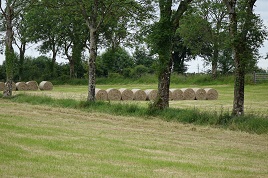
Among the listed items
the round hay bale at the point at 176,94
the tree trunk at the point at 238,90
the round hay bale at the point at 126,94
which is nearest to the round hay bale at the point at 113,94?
the round hay bale at the point at 126,94

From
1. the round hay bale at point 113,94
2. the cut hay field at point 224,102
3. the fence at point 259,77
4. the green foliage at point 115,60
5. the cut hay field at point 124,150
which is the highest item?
the green foliage at point 115,60

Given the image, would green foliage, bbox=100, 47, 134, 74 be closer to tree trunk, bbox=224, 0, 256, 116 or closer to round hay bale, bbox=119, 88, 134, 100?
round hay bale, bbox=119, 88, 134, 100

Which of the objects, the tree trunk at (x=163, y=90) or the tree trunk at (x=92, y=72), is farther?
the tree trunk at (x=92, y=72)

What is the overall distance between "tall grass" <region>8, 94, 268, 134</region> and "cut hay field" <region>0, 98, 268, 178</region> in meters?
0.85

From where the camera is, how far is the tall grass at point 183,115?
1769 cm

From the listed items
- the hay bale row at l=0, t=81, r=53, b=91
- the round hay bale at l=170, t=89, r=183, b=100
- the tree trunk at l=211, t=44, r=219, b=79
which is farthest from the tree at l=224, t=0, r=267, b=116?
the tree trunk at l=211, t=44, r=219, b=79

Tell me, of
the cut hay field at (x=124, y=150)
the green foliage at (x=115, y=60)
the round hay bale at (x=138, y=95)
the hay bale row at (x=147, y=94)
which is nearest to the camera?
the cut hay field at (x=124, y=150)

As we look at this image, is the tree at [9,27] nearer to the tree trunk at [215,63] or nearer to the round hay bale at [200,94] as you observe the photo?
the round hay bale at [200,94]

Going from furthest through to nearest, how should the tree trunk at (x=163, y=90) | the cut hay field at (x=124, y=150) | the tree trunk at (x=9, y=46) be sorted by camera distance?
the tree trunk at (x=9, y=46)
the tree trunk at (x=163, y=90)
the cut hay field at (x=124, y=150)

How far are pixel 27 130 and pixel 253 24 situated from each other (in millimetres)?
9362

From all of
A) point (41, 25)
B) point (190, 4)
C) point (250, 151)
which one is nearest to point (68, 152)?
point (250, 151)

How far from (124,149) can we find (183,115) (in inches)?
323

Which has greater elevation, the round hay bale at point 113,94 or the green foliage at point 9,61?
the green foliage at point 9,61

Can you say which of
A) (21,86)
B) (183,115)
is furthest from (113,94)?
(21,86)
